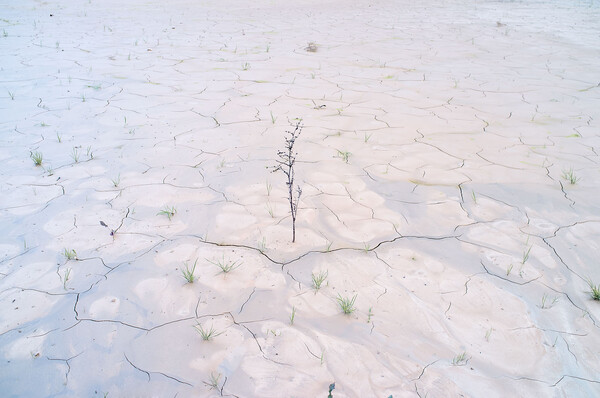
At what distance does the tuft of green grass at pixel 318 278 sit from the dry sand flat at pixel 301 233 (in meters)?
0.02

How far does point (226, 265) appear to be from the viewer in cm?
181

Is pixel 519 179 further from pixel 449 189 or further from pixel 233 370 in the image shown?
pixel 233 370

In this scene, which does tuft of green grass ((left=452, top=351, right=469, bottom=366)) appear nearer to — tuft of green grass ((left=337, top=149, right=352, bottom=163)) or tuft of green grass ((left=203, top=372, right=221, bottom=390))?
tuft of green grass ((left=203, top=372, right=221, bottom=390))

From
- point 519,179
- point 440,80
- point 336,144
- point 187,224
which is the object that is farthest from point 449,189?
point 440,80

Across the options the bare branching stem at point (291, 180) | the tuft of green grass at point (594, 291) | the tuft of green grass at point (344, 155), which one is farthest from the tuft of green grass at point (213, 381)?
the tuft of green grass at point (344, 155)

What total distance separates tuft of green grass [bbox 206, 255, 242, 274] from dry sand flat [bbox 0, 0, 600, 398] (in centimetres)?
4

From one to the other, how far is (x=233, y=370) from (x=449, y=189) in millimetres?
1619

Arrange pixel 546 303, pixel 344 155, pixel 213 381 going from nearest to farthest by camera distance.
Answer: pixel 213 381 < pixel 546 303 < pixel 344 155

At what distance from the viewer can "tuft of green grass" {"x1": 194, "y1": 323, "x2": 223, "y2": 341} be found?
1.47 meters

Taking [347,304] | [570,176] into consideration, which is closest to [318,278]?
[347,304]

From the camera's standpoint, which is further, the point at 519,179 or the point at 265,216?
the point at 519,179

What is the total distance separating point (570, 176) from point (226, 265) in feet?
6.77

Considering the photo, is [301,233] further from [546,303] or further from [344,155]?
[546,303]

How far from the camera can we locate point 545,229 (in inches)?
81.9
